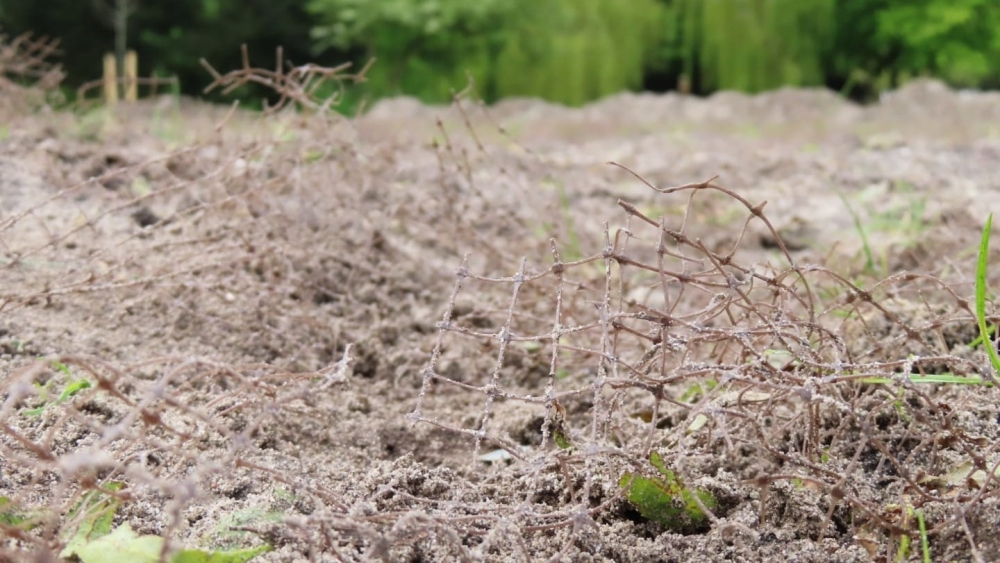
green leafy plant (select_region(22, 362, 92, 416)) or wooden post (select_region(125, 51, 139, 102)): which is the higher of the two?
wooden post (select_region(125, 51, 139, 102))

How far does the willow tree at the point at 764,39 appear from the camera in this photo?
11.8 m

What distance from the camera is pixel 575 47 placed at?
1257cm

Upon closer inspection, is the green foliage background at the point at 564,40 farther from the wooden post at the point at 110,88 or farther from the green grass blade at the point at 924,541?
the green grass blade at the point at 924,541

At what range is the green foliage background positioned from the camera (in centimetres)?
1096

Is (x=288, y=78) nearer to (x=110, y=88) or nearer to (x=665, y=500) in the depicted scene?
(x=665, y=500)

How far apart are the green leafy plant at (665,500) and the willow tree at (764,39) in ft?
38.1

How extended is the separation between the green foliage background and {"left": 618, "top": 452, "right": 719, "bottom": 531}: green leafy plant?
400 inches

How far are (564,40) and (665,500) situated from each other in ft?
40.1

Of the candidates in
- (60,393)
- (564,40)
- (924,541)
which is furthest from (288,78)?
(564,40)

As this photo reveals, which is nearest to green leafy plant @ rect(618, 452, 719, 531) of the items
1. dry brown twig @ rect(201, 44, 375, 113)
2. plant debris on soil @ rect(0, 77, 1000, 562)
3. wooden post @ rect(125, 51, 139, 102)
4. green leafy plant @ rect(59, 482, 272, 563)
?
plant debris on soil @ rect(0, 77, 1000, 562)

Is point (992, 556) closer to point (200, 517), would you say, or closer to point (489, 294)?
point (200, 517)

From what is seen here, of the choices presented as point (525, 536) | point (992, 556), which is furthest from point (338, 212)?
point (992, 556)

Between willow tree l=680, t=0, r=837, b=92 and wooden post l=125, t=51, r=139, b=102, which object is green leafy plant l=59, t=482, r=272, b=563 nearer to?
wooden post l=125, t=51, r=139, b=102

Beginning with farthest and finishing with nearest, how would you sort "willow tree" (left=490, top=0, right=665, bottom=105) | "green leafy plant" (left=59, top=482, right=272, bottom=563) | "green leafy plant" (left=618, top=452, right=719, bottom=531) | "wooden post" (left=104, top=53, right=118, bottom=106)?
"willow tree" (left=490, top=0, right=665, bottom=105) → "wooden post" (left=104, top=53, right=118, bottom=106) → "green leafy plant" (left=618, top=452, right=719, bottom=531) → "green leafy plant" (left=59, top=482, right=272, bottom=563)
